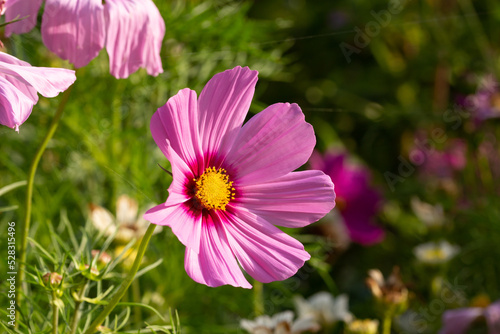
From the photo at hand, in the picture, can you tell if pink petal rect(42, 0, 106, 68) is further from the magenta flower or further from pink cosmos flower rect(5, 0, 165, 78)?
the magenta flower

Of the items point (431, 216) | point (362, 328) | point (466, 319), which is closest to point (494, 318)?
point (466, 319)

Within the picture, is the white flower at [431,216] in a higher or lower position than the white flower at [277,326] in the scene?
lower

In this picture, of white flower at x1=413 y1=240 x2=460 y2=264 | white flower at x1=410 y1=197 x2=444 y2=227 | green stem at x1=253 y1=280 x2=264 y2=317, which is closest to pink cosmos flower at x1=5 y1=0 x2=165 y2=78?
green stem at x1=253 y1=280 x2=264 y2=317

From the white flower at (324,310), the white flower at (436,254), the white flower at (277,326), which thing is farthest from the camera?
the white flower at (436,254)

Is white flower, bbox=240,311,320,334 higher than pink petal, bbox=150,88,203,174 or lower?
lower

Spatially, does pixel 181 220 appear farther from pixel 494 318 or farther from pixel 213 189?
pixel 494 318

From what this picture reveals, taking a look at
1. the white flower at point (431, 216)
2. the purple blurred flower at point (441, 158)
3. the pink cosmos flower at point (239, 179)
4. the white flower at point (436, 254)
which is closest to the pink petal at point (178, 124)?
the pink cosmos flower at point (239, 179)

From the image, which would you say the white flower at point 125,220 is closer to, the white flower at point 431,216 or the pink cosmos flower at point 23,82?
the pink cosmos flower at point 23,82
